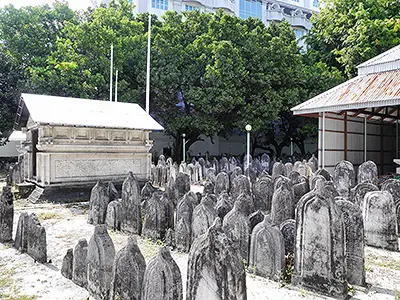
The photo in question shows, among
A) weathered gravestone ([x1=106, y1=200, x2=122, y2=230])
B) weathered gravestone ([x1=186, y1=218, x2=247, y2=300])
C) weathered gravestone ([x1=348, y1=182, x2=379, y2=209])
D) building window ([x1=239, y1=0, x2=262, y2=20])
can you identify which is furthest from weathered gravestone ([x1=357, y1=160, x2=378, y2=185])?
building window ([x1=239, y1=0, x2=262, y2=20])

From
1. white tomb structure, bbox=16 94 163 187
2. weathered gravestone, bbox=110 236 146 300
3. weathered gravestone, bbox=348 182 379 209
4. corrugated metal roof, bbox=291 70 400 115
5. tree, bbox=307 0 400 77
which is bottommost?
weathered gravestone, bbox=110 236 146 300

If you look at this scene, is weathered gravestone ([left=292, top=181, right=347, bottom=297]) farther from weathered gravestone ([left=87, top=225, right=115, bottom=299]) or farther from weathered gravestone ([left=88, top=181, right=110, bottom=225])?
weathered gravestone ([left=88, top=181, right=110, bottom=225])

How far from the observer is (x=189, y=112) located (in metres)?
22.7

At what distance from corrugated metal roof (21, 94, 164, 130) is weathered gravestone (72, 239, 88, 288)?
704 centimetres

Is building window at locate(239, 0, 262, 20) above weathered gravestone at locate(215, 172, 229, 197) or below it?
above

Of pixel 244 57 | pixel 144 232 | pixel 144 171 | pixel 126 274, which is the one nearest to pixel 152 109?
pixel 244 57

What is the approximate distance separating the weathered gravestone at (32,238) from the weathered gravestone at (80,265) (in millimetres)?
1096

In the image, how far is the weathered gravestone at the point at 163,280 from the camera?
130 inches

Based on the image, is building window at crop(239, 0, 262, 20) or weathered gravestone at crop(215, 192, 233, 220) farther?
building window at crop(239, 0, 262, 20)

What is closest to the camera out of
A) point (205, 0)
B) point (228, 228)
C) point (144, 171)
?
point (228, 228)

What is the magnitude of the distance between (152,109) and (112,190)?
577 inches

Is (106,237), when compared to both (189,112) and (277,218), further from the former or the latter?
(189,112)

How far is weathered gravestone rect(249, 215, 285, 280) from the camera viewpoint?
15.8ft

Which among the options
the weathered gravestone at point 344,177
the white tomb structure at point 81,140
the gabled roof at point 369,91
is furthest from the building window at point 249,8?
the weathered gravestone at point 344,177
